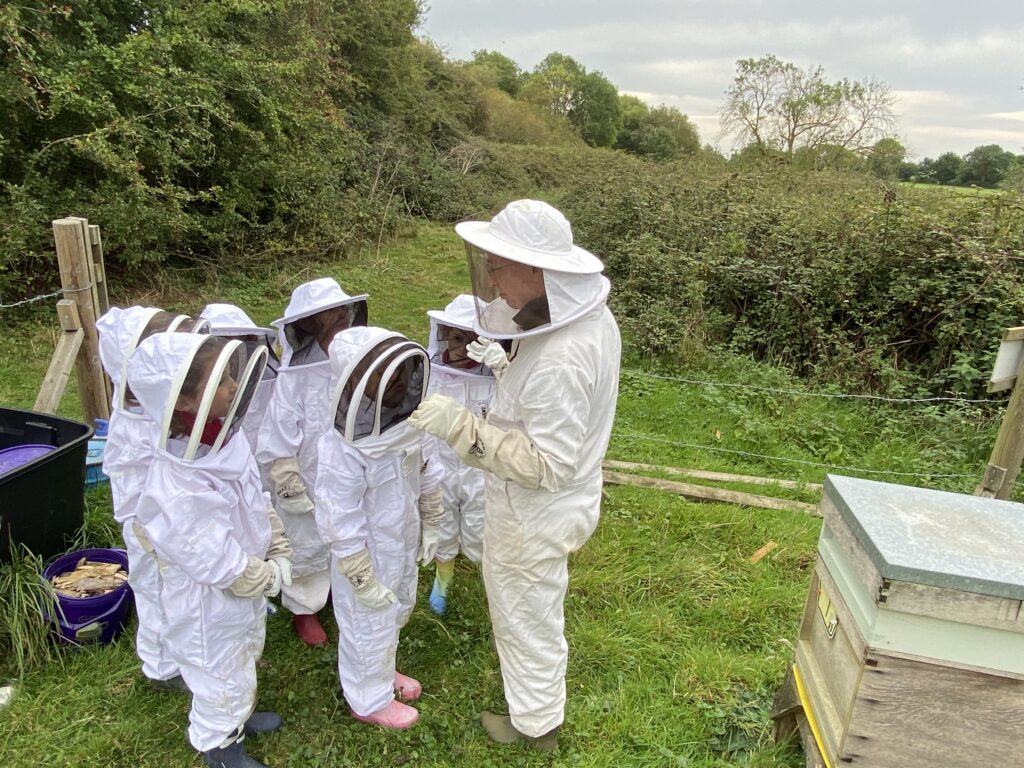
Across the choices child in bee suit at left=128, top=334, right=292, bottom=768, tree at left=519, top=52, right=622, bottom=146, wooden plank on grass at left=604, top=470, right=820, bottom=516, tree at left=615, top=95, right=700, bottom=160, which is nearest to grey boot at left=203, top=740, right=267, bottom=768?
child in bee suit at left=128, top=334, right=292, bottom=768

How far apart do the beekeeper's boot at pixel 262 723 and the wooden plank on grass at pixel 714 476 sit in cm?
327

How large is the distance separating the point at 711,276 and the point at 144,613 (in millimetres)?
7466

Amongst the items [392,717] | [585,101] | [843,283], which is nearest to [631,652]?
[392,717]

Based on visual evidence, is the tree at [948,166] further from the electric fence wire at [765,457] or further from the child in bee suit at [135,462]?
the child in bee suit at [135,462]

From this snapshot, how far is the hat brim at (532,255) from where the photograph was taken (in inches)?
84.9

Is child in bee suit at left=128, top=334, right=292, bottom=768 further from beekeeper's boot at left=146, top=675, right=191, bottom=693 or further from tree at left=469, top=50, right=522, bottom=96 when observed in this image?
tree at left=469, top=50, right=522, bottom=96

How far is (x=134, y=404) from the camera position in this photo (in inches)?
98.7

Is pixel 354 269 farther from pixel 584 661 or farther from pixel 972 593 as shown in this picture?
pixel 972 593

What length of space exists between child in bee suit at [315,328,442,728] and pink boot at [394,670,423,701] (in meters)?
0.10

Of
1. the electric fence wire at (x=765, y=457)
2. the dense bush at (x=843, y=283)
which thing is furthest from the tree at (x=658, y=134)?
the electric fence wire at (x=765, y=457)

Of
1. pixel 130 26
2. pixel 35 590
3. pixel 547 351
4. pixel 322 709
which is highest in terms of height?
pixel 130 26

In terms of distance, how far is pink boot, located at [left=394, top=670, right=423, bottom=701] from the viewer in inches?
122

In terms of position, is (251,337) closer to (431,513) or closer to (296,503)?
(296,503)

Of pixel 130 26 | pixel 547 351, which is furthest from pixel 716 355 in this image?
pixel 130 26
